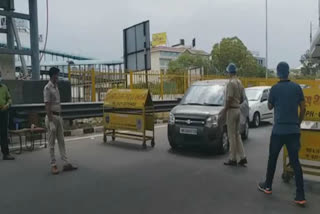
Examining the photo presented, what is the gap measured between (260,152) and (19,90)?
7269mm

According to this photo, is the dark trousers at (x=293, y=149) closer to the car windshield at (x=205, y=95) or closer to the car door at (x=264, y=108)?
the car windshield at (x=205, y=95)

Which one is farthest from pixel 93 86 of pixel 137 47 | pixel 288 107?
pixel 288 107

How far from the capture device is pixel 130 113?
363 inches

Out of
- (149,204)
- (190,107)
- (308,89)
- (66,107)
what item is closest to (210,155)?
(190,107)

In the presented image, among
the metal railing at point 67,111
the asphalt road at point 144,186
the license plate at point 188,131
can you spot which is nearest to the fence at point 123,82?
the metal railing at point 67,111

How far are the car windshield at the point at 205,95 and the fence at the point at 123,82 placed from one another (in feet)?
17.6

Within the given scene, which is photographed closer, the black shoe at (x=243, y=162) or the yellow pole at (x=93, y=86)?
the black shoe at (x=243, y=162)

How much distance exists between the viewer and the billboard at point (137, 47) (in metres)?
13.3

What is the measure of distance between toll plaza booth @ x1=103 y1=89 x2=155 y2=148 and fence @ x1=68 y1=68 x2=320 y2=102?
3.40m

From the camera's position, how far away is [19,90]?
10.2m

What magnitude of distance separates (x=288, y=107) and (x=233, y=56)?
1907 inches

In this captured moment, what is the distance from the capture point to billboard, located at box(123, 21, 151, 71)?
43.5ft

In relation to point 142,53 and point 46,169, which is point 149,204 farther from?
point 142,53

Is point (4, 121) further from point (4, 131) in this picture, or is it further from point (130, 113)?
point (130, 113)
